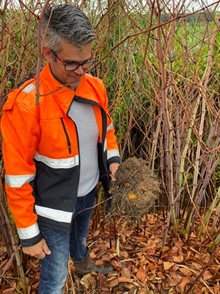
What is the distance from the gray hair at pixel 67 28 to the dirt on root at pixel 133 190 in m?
0.72

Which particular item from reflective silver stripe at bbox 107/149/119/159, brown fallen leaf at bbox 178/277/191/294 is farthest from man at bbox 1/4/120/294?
brown fallen leaf at bbox 178/277/191/294

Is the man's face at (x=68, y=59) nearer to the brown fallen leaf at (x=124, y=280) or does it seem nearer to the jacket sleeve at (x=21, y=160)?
the jacket sleeve at (x=21, y=160)

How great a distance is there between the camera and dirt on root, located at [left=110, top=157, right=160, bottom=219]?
1.76 m

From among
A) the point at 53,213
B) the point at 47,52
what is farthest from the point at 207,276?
the point at 47,52

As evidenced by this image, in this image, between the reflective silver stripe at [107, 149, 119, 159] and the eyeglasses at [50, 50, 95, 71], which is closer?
the eyeglasses at [50, 50, 95, 71]

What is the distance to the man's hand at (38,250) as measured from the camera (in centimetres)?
158

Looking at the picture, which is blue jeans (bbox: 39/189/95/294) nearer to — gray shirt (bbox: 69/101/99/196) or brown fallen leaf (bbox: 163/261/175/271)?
gray shirt (bbox: 69/101/99/196)

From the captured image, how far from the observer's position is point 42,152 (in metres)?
1.52

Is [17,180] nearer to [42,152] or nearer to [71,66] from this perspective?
[42,152]

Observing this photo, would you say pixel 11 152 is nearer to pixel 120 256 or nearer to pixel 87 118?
pixel 87 118

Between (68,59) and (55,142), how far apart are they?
14.2 inches

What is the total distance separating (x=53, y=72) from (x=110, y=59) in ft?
4.68

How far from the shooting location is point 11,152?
4.68ft

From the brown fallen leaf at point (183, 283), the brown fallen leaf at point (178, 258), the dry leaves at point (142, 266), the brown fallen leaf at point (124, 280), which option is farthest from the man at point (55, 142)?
the brown fallen leaf at point (178, 258)
